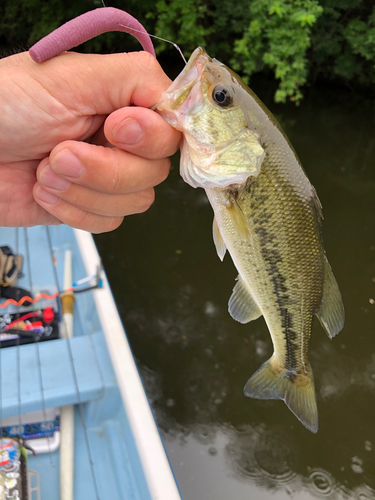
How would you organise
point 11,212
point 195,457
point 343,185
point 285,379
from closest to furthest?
point 11,212
point 285,379
point 195,457
point 343,185

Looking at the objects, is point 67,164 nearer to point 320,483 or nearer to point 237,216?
point 237,216

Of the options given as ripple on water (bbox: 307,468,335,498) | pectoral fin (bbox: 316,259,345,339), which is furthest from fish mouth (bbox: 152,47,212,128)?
ripple on water (bbox: 307,468,335,498)

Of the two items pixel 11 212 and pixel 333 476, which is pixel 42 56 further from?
pixel 333 476

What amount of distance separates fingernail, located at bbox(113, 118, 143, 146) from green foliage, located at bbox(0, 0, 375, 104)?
23.2 ft

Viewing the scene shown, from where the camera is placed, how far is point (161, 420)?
3893mm

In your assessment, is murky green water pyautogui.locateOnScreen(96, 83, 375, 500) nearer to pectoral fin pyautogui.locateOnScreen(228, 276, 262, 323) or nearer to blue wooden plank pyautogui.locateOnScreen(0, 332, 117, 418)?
blue wooden plank pyautogui.locateOnScreen(0, 332, 117, 418)

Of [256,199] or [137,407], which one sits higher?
[256,199]

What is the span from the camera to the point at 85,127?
4.43ft

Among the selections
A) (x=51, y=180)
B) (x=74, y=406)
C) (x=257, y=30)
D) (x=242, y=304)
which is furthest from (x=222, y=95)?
(x=257, y=30)

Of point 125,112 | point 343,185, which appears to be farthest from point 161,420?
point 343,185

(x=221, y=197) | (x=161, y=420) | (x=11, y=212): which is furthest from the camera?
(x=161, y=420)

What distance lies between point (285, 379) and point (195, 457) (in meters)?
2.38

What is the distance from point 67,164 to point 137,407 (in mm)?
1615

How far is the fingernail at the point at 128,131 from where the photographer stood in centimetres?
122
